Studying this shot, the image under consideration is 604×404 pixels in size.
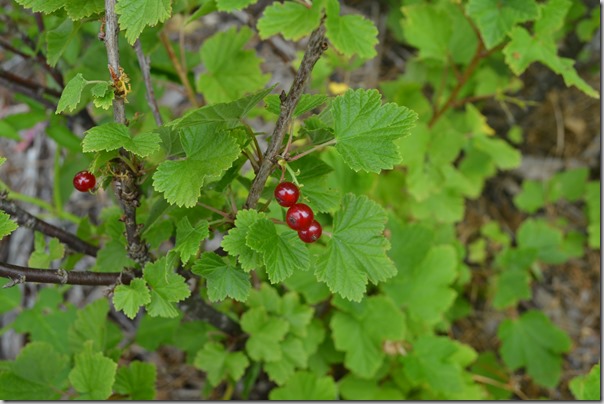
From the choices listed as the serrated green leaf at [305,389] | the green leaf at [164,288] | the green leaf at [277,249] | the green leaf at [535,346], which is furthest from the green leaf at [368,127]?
the green leaf at [535,346]

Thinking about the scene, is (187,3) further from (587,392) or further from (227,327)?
(587,392)

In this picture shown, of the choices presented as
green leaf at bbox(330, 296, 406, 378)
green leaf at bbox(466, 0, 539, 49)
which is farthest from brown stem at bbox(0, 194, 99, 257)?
green leaf at bbox(466, 0, 539, 49)

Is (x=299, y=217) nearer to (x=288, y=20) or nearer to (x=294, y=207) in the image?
(x=294, y=207)

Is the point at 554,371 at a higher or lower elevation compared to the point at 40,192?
lower

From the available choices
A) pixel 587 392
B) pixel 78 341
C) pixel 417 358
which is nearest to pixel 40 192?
pixel 78 341

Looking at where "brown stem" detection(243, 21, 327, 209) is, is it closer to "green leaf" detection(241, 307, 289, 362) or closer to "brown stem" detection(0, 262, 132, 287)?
"brown stem" detection(0, 262, 132, 287)

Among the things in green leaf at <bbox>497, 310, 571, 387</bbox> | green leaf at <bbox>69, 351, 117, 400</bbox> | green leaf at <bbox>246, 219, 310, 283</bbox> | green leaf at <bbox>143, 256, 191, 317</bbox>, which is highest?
green leaf at <bbox>246, 219, 310, 283</bbox>

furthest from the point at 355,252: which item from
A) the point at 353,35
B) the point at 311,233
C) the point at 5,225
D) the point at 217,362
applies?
the point at 217,362
